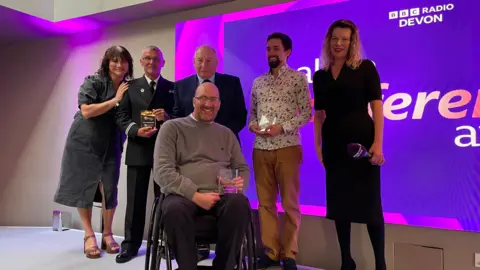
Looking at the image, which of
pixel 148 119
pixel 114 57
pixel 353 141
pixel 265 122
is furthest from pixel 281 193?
pixel 114 57

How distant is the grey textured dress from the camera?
9.90 feet

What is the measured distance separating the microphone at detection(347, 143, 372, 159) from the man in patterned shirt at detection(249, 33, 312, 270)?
0.49 m

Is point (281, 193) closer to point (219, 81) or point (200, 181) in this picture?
point (200, 181)

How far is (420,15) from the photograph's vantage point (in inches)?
101

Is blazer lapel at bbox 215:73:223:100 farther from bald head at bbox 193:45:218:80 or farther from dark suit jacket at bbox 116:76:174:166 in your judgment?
dark suit jacket at bbox 116:76:174:166

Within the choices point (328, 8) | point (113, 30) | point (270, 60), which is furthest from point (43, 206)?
point (328, 8)

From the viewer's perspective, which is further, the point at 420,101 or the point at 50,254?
the point at 50,254

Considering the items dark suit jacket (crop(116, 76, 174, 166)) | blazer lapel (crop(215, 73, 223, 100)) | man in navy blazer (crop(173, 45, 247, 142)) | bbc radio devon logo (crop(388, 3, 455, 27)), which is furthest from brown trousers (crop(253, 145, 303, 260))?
bbc radio devon logo (crop(388, 3, 455, 27))

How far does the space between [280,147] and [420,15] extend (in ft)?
3.95

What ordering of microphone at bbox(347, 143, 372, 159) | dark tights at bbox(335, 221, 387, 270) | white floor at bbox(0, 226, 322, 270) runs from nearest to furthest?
1. microphone at bbox(347, 143, 372, 159)
2. dark tights at bbox(335, 221, 387, 270)
3. white floor at bbox(0, 226, 322, 270)

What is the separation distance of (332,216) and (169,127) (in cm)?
105

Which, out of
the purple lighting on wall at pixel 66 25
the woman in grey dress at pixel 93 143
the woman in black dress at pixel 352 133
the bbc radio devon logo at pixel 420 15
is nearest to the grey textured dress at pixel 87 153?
the woman in grey dress at pixel 93 143

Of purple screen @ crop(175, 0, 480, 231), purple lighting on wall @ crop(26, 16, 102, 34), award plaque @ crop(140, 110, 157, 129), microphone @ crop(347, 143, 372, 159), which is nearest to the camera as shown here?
microphone @ crop(347, 143, 372, 159)

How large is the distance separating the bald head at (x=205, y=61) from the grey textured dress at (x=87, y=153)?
0.75 meters
